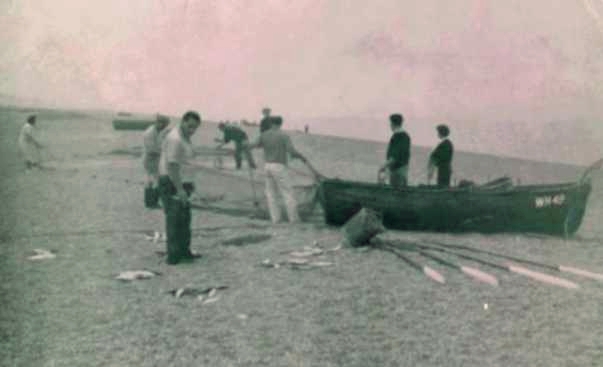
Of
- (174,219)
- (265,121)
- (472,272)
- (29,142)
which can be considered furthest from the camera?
(29,142)

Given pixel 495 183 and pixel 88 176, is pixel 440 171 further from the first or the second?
pixel 88 176

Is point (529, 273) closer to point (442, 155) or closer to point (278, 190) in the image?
point (442, 155)

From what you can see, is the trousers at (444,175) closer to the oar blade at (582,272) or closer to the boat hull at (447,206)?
the boat hull at (447,206)

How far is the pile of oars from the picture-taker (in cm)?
793

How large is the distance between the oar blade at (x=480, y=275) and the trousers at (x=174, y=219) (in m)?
3.91

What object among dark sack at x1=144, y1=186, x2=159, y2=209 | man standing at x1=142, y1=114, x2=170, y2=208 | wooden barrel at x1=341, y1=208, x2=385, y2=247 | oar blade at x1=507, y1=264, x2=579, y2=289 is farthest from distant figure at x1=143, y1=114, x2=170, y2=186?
oar blade at x1=507, y1=264, x2=579, y2=289

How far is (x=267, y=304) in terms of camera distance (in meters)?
6.63

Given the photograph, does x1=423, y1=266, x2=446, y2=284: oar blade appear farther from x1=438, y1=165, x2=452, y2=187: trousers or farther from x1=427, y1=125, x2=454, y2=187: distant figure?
x1=438, y1=165, x2=452, y2=187: trousers

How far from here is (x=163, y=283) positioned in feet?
24.0

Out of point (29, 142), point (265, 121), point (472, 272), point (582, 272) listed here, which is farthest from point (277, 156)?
point (29, 142)

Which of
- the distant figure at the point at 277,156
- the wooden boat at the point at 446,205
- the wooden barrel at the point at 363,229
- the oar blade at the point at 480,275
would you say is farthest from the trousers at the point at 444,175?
the oar blade at the point at 480,275

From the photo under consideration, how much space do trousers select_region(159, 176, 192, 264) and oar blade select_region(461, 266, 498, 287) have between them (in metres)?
3.91

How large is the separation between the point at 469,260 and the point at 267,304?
12.2 feet

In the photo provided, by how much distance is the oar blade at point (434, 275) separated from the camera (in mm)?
7688
